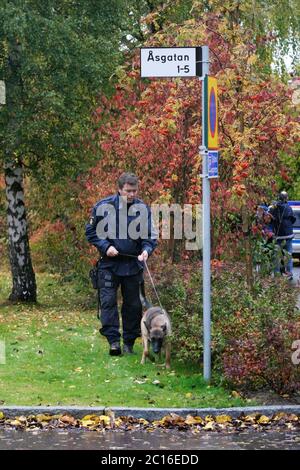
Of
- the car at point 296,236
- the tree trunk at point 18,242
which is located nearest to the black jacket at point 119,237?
the tree trunk at point 18,242

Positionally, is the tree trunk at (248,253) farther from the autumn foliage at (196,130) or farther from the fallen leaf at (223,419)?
the fallen leaf at (223,419)

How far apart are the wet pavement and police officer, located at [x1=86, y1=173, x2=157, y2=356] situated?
10.8 ft

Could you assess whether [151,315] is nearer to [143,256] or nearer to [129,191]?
[143,256]

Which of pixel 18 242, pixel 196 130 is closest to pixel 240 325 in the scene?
pixel 196 130

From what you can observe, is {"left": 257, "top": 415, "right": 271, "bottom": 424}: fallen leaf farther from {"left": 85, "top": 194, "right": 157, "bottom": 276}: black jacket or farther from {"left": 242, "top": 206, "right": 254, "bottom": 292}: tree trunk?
{"left": 242, "top": 206, "right": 254, "bottom": 292}: tree trunk

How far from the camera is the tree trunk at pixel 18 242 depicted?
1972cm

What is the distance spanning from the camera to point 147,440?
9180mm

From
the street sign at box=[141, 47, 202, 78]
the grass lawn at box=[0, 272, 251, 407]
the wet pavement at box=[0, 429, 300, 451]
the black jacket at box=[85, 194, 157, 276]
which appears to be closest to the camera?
the wet pavement at box=[0, 429, 300, 451]

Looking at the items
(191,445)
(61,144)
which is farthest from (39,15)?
(191,445)

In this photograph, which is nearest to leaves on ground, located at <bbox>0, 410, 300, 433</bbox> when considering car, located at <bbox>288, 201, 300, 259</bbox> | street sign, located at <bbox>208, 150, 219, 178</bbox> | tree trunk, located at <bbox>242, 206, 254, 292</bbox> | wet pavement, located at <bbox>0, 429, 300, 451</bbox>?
wet pavement, located at <bbox>0, 429, 300, 451</bbox>

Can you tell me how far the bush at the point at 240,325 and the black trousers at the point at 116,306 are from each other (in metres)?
0.43

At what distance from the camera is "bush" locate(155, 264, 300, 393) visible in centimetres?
1064

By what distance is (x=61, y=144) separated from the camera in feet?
60.7
